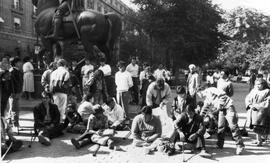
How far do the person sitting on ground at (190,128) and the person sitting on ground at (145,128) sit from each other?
45 cm

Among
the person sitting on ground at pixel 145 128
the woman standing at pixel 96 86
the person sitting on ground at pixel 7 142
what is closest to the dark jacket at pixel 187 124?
the person sitting on ground at pixel 145 128

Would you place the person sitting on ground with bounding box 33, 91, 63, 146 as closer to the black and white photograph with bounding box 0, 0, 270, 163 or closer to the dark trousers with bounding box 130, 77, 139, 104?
the black and white photograph with bounding box 0, 0, 270, 163

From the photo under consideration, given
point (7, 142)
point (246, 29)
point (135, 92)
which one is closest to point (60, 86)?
point (7, 142)

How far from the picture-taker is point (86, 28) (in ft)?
36.8

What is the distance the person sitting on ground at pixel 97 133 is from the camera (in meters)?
7.02

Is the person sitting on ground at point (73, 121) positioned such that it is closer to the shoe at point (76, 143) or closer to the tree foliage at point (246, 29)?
the shoe at point (76, 143)

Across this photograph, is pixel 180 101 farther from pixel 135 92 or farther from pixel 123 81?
pixel 135 92

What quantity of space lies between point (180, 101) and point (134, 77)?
4.44m

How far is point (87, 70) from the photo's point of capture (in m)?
10.3

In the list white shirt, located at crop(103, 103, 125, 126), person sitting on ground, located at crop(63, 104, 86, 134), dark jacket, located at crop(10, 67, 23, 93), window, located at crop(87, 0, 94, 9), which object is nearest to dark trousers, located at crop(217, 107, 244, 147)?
white shirt, located at crop(103, 103, 125, 126)

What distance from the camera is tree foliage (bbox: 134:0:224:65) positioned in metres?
26.0

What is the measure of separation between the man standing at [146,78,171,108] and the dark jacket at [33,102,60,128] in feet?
7.17

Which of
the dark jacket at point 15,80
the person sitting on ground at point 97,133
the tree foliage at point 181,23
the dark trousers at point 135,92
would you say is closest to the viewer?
the person sitting on ground at point 97,133

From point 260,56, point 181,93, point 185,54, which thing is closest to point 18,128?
point 181,93
